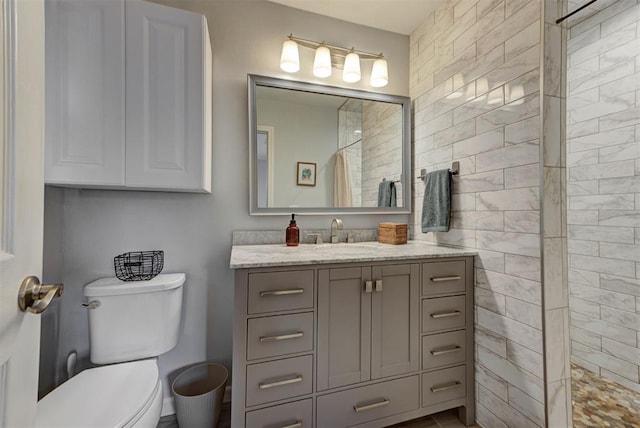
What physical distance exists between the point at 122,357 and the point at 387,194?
186cm

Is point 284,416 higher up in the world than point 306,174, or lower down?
lower down

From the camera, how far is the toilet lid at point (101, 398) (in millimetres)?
904

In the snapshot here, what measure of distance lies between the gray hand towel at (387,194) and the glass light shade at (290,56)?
40.0 inches

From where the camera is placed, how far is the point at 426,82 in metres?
1.94

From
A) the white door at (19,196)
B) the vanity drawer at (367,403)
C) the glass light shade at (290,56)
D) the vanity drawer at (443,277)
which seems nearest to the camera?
the white door at (19,196)

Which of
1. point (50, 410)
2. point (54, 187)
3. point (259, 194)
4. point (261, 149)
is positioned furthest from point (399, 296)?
point (54, 187)

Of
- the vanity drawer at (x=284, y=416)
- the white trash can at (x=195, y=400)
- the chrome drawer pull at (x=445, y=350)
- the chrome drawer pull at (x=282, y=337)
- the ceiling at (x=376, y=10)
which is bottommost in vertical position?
the white trash can at (x=195, y=400)

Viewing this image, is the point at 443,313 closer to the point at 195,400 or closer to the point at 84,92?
the point at 195,400

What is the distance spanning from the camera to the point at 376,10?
1.86 meters

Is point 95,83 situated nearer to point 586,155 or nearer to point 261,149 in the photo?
point 261,149

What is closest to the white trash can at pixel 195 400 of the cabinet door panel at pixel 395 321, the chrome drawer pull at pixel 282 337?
the chrome drawer pull at pixel 282 337

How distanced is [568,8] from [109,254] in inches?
102

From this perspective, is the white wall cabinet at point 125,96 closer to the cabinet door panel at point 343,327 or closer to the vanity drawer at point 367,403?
the cabinet door panel at point 343,327

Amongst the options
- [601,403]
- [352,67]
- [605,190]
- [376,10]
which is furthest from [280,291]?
[376,10]
